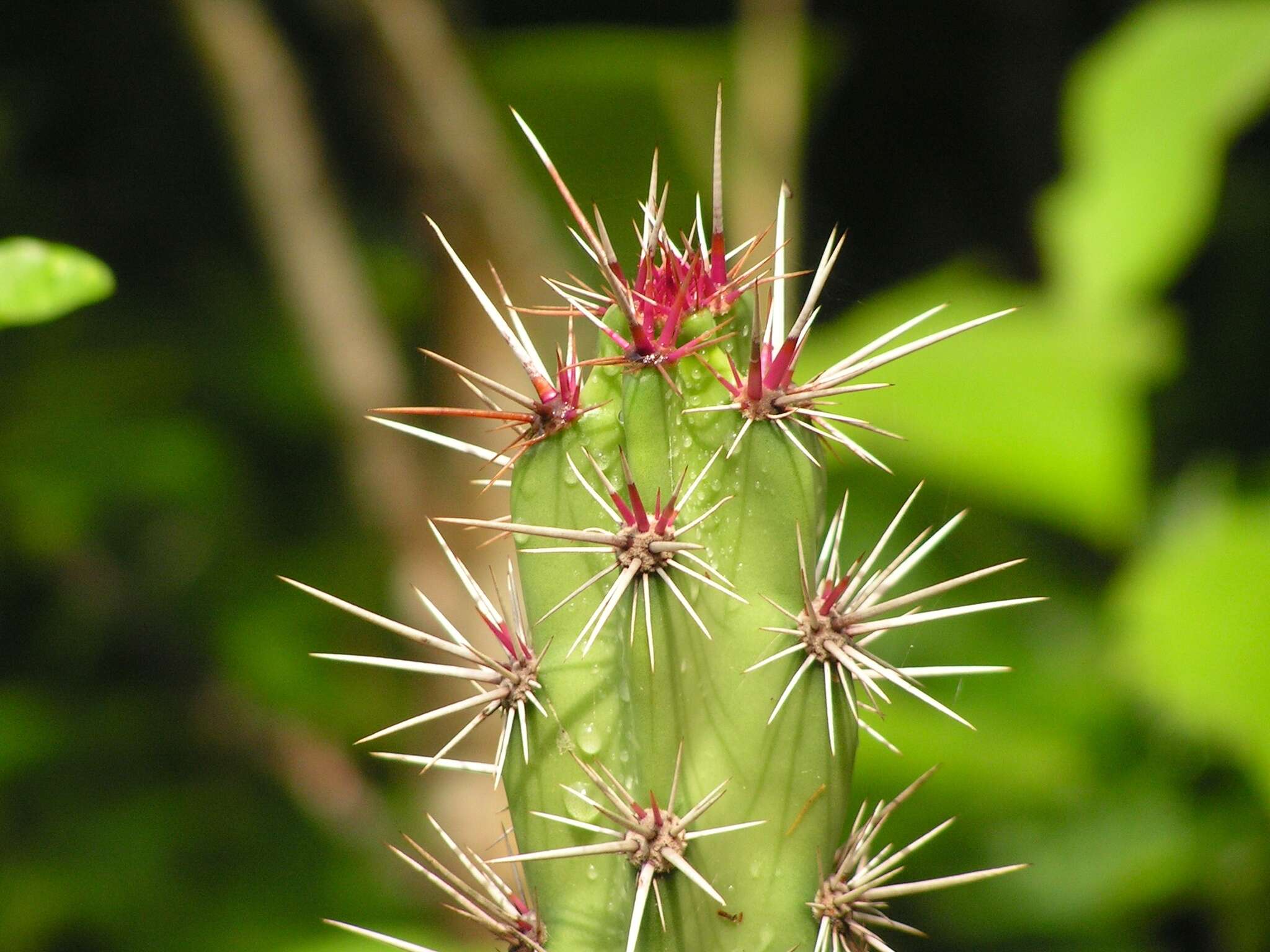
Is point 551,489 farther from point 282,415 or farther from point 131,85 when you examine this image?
point 131,85

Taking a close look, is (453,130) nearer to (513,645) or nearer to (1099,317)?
(1099,317)

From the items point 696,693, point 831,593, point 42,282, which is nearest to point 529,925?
point 696,693

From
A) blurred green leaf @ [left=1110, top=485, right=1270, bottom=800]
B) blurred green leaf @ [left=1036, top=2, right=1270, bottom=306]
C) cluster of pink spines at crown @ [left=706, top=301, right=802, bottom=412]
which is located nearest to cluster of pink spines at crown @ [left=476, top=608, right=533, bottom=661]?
cluster of pink spines at crown @ [left=706, top=301, right=802, bottom=412]

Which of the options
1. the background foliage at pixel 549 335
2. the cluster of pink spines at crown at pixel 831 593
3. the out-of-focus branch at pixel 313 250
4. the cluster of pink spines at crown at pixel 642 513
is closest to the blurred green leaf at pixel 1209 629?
the background foliage at pixel 549 335

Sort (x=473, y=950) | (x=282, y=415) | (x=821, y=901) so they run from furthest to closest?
(x=282, y=415) → (x=473, y=950) → (x=821, y=901)

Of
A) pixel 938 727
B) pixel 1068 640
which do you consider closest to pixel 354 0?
pixel 938 727
